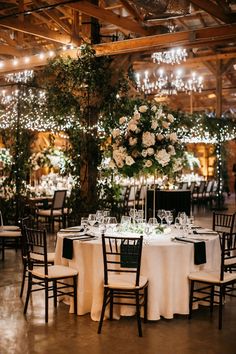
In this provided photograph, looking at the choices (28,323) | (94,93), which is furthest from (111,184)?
(28,323)

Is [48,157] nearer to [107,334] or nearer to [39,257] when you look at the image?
[39,257]

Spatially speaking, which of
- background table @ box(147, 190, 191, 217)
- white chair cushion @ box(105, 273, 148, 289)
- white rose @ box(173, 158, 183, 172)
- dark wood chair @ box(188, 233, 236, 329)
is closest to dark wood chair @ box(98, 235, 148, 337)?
white chair cushion @ box(105, 273, 148, 289)

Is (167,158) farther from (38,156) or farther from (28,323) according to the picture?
(38,156)

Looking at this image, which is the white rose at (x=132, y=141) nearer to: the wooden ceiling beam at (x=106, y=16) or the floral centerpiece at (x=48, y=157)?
the wooden ceiling beam at (x=106, y=16)

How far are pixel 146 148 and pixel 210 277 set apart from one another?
4.96 feet

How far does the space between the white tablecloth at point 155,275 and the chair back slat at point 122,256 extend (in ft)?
0.37

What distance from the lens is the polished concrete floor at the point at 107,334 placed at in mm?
4285

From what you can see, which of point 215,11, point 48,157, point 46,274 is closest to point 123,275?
point 46,274

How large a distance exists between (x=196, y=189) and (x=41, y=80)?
7.99m

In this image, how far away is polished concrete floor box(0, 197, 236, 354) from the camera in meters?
4.29

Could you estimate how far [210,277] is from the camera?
498 centimetres

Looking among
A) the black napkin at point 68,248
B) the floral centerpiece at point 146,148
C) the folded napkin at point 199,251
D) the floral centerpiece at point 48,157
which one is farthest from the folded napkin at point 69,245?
the floral centerpiece at point 48,157

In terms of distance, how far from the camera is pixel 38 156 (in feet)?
36.5

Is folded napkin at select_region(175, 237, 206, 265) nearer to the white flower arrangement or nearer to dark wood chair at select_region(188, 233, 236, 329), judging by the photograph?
dark wood chair at select_region(188, 233, 236, 329)
